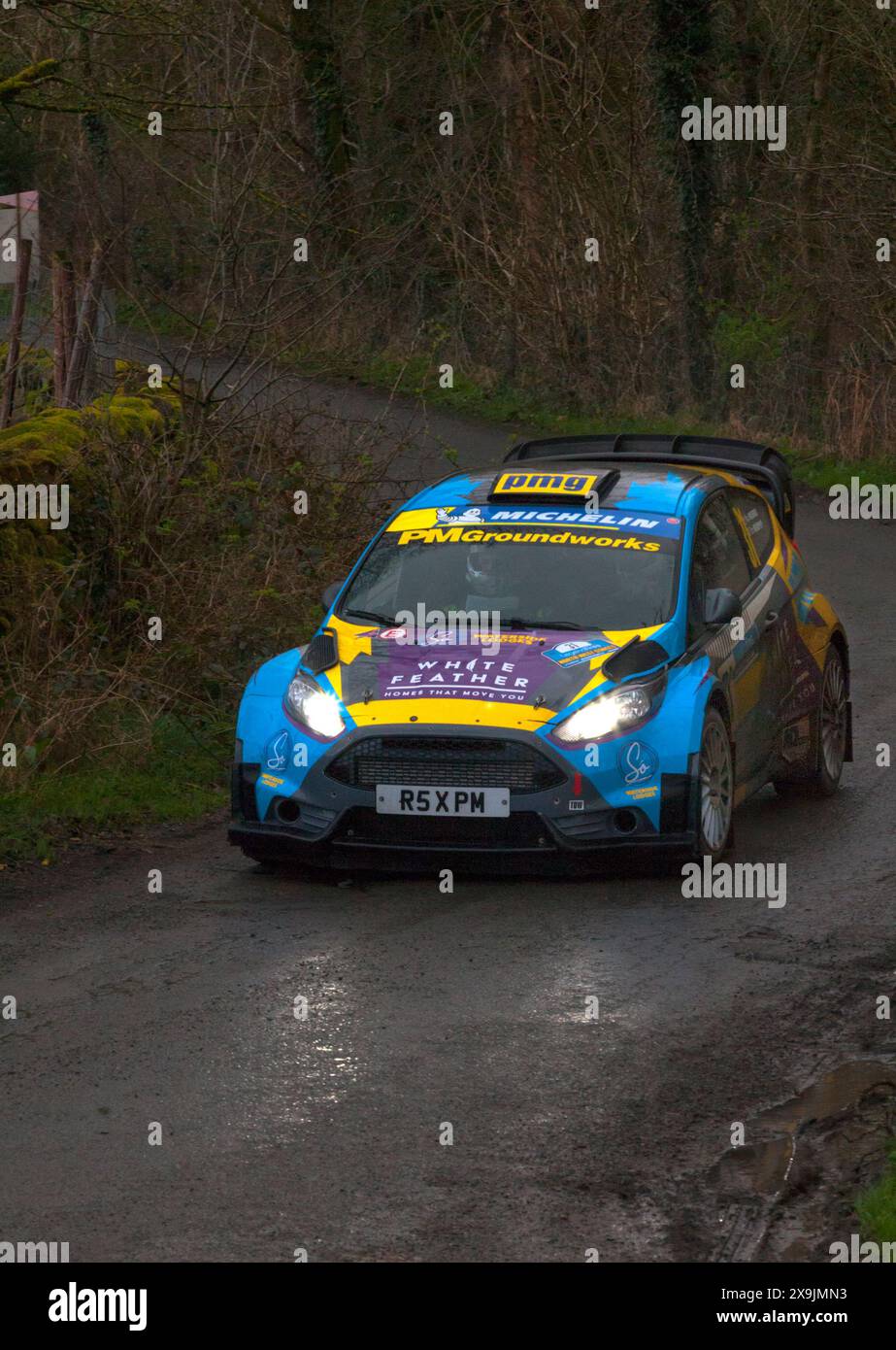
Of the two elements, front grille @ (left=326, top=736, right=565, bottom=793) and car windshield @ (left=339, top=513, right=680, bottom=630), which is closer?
front grille @ (left=326, top=736, right=565, bottom=793)

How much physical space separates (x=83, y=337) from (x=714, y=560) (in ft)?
20.8

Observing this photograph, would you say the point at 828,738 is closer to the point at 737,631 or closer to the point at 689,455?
the point at 737,631

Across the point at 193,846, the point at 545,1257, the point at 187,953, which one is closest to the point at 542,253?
the point at 193,846

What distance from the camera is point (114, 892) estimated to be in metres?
9.63

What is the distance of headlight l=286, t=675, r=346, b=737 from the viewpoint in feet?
31.4

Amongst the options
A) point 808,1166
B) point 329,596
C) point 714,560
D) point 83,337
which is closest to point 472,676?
point 329,596

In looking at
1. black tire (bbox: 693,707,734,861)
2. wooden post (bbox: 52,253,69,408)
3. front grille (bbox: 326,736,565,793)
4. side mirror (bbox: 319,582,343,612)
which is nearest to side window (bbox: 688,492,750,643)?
black tire (bbox: 693,707,734,861)

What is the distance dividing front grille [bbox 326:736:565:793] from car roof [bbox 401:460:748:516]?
2130 millimetres

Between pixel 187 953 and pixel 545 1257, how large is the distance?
136 inches

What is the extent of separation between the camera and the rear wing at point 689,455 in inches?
489

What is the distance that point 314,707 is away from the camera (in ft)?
31.9

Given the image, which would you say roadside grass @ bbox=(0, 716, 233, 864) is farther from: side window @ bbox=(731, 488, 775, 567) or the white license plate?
side window @ bbox=(731, 488, 775, 567)

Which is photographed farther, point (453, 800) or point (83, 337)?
point (83, 337)
